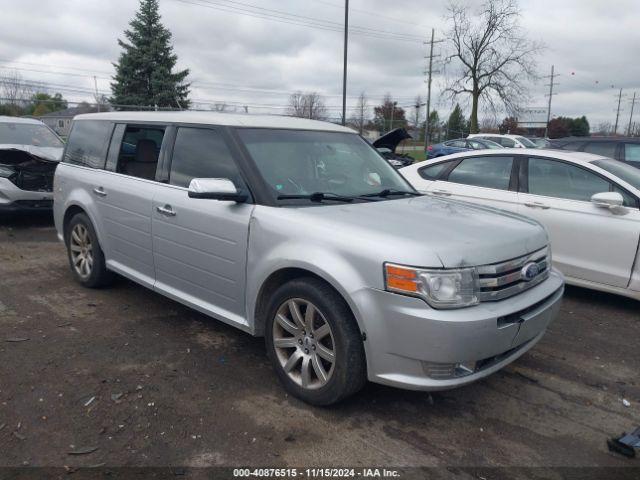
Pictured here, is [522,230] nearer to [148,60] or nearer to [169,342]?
[169,342]

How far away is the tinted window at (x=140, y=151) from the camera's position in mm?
4305

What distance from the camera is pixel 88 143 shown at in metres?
5.20

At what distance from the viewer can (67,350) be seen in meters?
3.90

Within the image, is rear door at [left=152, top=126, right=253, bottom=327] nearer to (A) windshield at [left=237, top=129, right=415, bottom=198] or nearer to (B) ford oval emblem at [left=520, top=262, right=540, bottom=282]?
(A) windshield at [left=237, top=129, right=415, bottom=198]

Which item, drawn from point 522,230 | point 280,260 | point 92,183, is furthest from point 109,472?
point 92,183

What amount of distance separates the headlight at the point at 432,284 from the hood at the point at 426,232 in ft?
0.14

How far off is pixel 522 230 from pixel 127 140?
11.2ft

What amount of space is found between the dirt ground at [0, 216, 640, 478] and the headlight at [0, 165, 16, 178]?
4257 mm

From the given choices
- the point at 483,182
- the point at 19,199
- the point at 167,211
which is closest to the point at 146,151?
the point at 167,211

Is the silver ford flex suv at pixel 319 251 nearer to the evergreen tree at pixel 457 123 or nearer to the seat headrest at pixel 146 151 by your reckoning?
the seat headrest at pixel 146 151

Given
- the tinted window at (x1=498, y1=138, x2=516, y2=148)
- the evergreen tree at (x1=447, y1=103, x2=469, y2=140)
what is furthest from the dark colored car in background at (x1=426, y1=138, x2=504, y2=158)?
the evergreen tree at (x1=447, y1=103, x2=469, y2=140)

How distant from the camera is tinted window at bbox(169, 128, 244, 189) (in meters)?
3.70

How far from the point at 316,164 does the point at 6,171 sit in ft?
20.7

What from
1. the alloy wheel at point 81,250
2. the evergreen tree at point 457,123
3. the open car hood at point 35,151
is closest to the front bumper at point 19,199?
the open car hood at point 35,151
